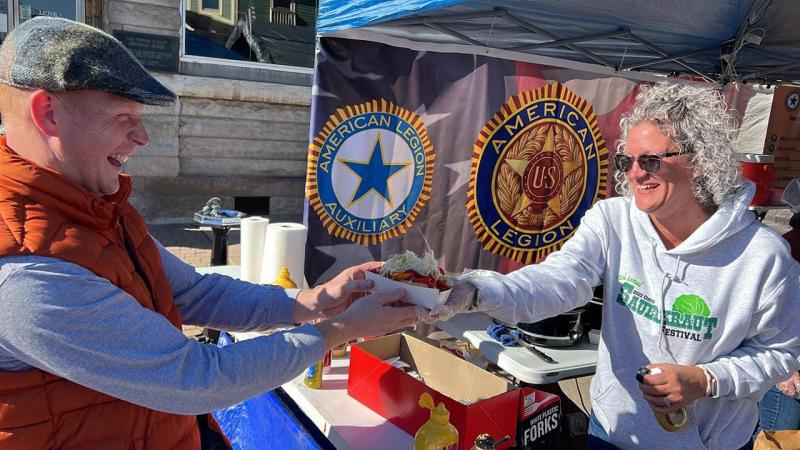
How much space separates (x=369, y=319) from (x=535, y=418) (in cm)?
84

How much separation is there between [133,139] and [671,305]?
5.75ft

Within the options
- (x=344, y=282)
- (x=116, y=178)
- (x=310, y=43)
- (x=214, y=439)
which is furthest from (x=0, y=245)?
(x=310, y=43)

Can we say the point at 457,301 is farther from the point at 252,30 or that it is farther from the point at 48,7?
the point at 252,30

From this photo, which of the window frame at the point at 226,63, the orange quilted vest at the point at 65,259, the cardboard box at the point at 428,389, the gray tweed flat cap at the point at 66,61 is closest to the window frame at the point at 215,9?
the window frame at the point at 226,63

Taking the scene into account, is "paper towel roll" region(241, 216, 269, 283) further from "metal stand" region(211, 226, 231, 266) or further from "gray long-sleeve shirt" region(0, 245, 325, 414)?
"gray long-sleeve shirt" region(0, 245, 325, 414)

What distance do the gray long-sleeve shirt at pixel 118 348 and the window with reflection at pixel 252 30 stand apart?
7.76 m

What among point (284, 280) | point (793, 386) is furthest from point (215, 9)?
point (793, 386)

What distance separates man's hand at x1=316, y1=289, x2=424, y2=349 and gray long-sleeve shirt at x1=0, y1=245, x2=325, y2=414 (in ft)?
0.29

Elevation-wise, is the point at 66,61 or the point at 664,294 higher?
the point at 66,61

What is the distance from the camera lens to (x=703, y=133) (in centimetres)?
188

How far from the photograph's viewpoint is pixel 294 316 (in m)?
2.04

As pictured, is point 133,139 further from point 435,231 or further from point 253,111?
point 253,111

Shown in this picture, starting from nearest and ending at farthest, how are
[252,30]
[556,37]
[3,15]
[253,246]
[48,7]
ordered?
1. [253,246]
2. [556,37]
3. [3,15]
4. [48,7]
5. [252,30]

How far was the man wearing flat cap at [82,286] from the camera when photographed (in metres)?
1.19
